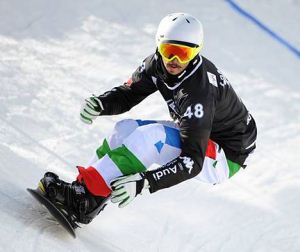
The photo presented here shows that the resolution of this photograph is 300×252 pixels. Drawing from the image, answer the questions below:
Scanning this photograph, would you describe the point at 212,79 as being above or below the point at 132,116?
above

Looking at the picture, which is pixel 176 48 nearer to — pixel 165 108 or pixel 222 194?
pixel 222 194

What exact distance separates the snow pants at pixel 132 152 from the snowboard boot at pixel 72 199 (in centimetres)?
5

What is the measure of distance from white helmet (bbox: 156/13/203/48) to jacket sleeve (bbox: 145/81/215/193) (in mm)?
284

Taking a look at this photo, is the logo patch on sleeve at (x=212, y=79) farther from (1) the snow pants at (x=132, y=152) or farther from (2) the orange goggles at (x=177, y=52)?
(1) the snow pants at (x=132, y=152)

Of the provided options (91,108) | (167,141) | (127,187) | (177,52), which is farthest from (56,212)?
(177,52)

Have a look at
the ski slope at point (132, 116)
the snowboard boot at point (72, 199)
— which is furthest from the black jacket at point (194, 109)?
the ski slope at point (132, 116)

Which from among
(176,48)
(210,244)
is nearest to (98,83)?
(210,244)

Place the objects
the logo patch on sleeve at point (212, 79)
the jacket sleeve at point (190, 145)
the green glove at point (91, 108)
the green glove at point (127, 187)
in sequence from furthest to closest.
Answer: the green glove at point (91, 108) → the logo patch on sleeve at point (212, 79) → the jacket sleeve at point (190, 145) → the green glove at point (127, 187)

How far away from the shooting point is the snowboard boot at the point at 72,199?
3564mm

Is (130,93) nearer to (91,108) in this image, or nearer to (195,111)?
(91,108)

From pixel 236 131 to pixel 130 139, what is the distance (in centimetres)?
75

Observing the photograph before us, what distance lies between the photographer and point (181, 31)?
3.57 meters

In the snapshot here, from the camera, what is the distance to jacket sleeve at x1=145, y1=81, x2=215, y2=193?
3.47m

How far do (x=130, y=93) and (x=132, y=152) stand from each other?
2.43 ft
